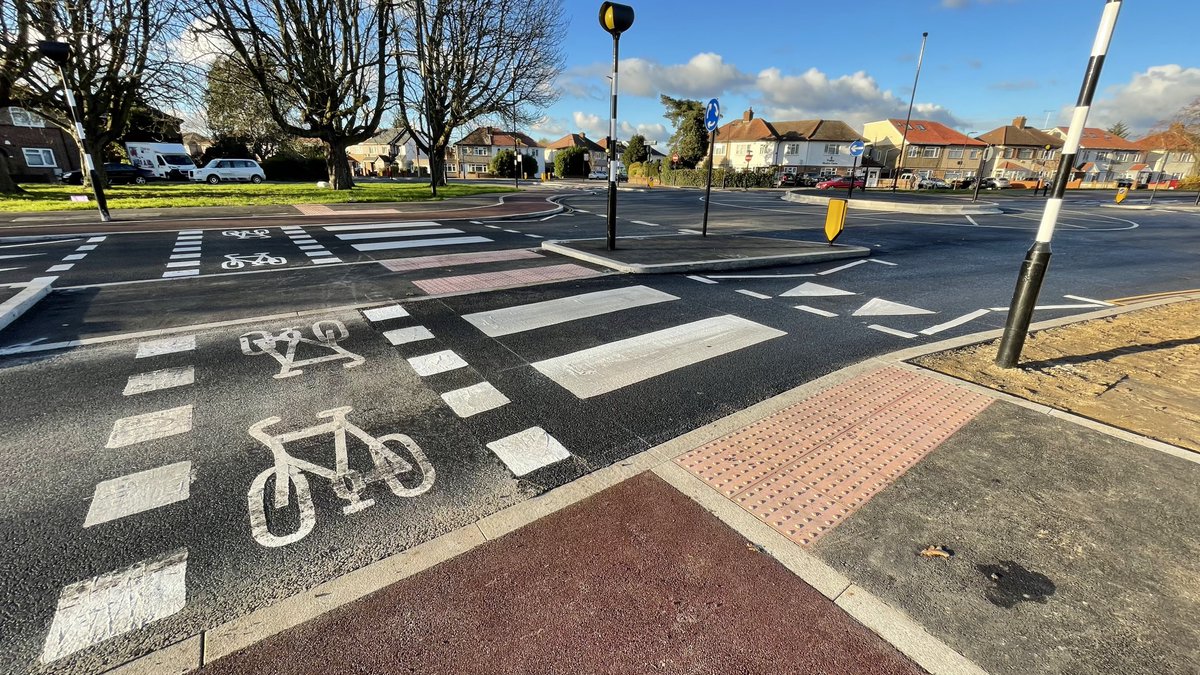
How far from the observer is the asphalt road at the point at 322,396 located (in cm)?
238

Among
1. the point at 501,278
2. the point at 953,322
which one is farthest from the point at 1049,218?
the point at 501,278

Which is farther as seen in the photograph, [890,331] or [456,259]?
[456,259]

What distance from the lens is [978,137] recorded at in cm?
8044

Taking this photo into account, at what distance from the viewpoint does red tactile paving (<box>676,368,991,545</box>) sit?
2936 millimetres

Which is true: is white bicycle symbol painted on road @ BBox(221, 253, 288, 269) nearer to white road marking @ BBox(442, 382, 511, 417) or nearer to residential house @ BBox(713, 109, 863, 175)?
white road marking @ BBox(442, 382, 511, 417)

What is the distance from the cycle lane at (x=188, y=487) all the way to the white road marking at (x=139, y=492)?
11 mm

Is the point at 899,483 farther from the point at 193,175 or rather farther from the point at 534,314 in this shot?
the point at 193,175

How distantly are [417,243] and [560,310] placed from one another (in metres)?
6.47

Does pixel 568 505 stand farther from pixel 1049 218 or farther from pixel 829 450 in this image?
pixel 1049 218

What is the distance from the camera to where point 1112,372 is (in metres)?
4.94

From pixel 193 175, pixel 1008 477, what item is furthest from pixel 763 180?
pixel 1008 477

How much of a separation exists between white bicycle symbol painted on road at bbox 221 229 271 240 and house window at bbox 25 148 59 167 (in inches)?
1659

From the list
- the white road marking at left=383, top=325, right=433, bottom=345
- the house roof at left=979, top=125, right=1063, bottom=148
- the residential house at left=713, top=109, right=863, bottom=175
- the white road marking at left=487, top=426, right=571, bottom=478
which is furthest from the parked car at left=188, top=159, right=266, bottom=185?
the house roof at left=979, top=125, right=1063, bottom=148

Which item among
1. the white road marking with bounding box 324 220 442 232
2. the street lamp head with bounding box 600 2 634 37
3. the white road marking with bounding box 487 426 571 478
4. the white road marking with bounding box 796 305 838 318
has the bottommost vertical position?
the white road marking with bounding box 487 426 571 478
